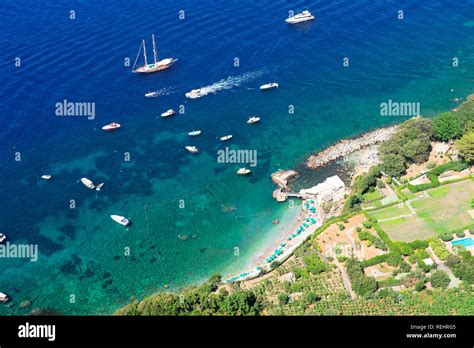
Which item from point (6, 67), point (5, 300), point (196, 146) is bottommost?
point (5, 300)

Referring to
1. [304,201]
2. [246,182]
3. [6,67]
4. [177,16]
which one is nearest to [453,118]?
[304,201]

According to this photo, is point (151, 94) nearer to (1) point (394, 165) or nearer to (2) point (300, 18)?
(2) point (300, 18)

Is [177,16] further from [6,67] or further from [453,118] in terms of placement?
[453,118]

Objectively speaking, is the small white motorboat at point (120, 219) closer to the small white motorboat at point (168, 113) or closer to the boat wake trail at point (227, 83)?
the small white motorboat at point (168, 113)

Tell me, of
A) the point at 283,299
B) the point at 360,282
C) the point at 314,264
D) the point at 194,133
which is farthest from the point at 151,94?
the point at 360,282

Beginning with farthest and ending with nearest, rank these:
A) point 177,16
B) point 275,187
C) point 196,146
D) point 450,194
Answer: point 177,16, point 196,146, point 275,187, point 450,194

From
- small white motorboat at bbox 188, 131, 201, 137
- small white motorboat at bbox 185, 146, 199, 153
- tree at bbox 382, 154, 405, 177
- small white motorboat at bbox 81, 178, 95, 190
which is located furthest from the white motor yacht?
tree at bbox 382, 154, 405, 177
